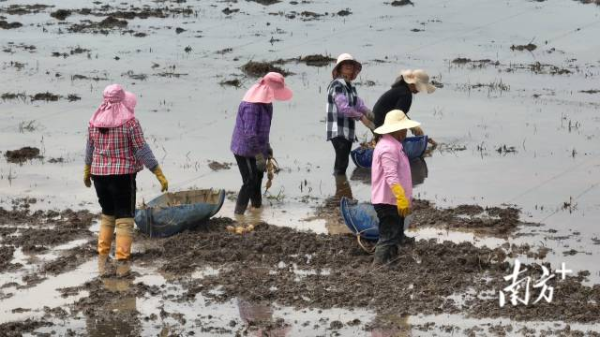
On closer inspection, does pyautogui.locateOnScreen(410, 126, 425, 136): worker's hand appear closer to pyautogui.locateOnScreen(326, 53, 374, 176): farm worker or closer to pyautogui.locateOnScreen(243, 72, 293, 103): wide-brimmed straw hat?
pyautogui.locateOnScreen(326, 53, 374, 176): farm worker

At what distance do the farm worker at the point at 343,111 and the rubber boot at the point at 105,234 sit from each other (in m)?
3.93

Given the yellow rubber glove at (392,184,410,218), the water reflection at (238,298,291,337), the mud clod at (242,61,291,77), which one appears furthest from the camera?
the mud clod at (242,61,291,77)

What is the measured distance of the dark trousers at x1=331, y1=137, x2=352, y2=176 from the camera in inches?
576

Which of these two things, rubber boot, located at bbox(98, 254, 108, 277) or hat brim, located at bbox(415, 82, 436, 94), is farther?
hat brim, located at bbox(415, 82, 436, 94)

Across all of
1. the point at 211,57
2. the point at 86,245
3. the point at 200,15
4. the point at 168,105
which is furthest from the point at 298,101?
the point at 200,15

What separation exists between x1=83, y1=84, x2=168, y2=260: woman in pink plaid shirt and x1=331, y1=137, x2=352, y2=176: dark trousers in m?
3.81

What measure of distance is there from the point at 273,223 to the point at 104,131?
248cm

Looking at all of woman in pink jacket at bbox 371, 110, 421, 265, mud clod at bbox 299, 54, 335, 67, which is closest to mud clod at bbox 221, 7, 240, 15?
mud clod at bbox 299, 54, 335, 67

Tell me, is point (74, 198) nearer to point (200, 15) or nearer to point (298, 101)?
point (298, 101)

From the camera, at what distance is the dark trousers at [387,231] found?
10.7m

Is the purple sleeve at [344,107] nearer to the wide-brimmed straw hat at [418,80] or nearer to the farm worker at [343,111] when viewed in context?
the farm worker at [343,111]

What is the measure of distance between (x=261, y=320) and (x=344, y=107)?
5258 mm

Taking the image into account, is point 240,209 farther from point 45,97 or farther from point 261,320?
point 45,97

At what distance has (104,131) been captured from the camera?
1108 centimetres
